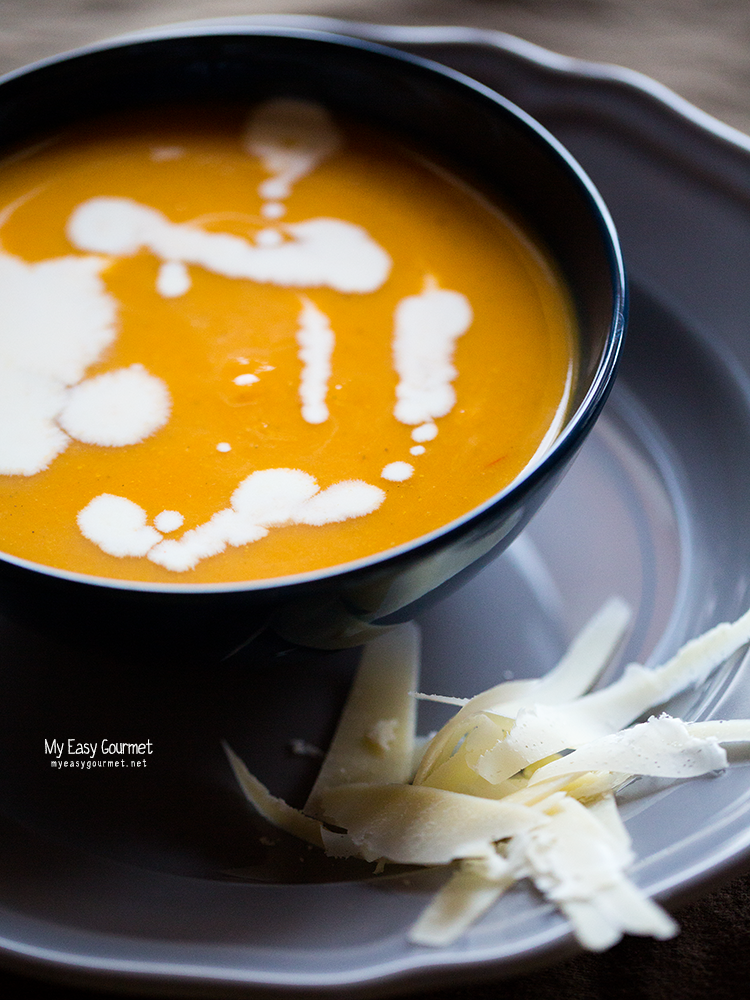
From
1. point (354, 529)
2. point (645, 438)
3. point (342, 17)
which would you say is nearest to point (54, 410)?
point (354, 529)

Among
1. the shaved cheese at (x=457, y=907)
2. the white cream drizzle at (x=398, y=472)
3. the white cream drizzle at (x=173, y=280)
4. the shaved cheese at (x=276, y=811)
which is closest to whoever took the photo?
the shaved cheese at (x=457, y=907)

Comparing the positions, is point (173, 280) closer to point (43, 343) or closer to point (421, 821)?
point (43, 343)

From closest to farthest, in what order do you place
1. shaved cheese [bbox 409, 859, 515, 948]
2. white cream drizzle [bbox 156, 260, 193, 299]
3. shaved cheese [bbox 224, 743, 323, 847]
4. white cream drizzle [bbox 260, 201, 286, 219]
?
shaved cheese [bbox 409, 859, 515, 948], shaved cheese [bbox 224, 743, 323, 847], white cream drizzle [bbox 156, 260, 193, 299], white cream drizzle [bbox 260, 201, 286, 219]

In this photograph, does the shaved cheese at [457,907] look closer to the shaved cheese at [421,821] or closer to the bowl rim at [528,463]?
the shaved cheese at [421,821]

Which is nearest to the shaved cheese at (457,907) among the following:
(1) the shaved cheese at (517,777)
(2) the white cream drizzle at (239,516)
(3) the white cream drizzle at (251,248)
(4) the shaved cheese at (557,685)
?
(1) the shaved cheese at (517,777)

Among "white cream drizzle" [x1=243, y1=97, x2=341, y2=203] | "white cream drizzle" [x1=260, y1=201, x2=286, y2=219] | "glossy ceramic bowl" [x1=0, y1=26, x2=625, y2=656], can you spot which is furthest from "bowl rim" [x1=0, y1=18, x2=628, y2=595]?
"white cream drizzle" [x1=260, y1=201, x2=286, y2=219]

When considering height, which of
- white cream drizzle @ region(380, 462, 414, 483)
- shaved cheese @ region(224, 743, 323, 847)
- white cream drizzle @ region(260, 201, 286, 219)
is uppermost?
white cream drizzle @ region(260, 201, 286, 219)

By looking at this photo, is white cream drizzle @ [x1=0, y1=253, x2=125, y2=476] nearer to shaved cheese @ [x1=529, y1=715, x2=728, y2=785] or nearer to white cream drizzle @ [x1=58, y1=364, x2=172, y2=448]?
white cream drizzle @ [x1=58, y1=364, x2=172, y2=448]
